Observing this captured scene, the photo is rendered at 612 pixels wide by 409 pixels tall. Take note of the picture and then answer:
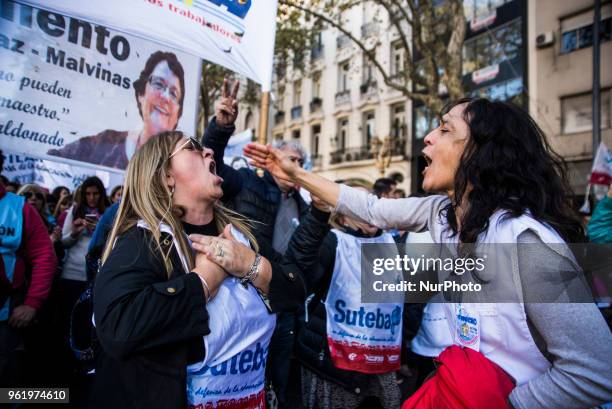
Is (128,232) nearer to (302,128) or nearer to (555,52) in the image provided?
(555,52)

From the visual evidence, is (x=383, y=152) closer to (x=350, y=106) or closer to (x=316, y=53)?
(x=350, y=106)

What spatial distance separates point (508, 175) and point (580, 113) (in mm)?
17630

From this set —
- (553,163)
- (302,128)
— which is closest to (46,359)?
(553,163)

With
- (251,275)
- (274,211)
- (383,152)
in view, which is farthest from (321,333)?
(383,152)

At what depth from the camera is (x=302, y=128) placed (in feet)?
102

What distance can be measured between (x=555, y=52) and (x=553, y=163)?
59.7ft

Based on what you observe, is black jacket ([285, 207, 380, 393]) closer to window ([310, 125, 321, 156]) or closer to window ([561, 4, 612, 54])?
window ([561, 4, 612, 54])

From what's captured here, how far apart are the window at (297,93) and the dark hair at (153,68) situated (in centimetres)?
2863

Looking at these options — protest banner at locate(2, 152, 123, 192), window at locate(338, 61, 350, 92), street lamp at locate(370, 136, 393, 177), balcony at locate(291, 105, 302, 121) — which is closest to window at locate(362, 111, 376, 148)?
street lamp at locate(370, 136, 393, 177)

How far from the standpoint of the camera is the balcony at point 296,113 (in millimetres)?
31391

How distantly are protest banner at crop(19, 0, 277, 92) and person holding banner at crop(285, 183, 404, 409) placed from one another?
1362 mm

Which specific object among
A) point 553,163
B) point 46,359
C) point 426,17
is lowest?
point 46,359

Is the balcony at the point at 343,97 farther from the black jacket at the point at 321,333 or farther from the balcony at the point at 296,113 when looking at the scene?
the black jacket at the point at 321,333

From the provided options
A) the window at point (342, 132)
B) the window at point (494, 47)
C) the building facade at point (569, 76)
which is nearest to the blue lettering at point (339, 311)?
the building facade at point (569, 76)
